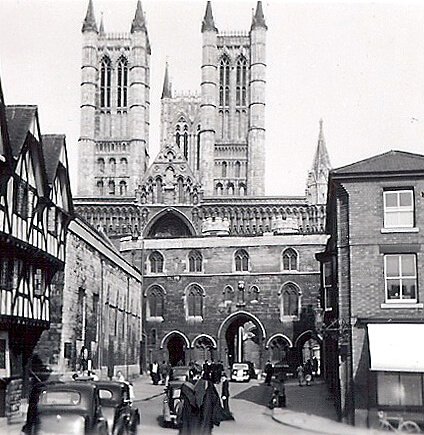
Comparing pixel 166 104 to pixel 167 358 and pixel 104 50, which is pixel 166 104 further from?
pixel 167 358

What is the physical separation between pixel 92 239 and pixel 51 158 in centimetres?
828

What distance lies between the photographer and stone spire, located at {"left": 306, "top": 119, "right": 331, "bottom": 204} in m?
89.2

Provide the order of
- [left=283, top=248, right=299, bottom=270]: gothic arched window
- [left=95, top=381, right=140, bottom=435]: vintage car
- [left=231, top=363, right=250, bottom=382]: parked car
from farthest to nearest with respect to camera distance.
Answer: [left=283, top=248, right=299, bottom=270]: gothic arched window → [left=231, top=363, right=250, bottom=382]: parked car → [left=95, top=381, right=140, bottom=435]: vintage car

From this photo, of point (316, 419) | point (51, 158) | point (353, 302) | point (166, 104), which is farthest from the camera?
point (166, 104)

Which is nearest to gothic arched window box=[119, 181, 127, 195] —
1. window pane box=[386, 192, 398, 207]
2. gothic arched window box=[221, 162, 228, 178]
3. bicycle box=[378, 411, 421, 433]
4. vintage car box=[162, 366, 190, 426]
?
gothic arched window box=[221, 162, 228, 178]

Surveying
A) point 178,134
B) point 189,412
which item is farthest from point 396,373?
point 178,134

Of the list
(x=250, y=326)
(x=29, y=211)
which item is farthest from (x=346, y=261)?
(x=250, y=326)

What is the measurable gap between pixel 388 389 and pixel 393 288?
255 cm

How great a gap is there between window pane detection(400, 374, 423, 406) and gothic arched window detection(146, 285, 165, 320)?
3485 centimetres

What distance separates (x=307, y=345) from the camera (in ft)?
Result: 228

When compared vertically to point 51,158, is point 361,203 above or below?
below

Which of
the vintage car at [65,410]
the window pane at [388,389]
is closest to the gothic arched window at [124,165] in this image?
the window pane at [388,389]

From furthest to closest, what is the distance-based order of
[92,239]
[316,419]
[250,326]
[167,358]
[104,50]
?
[104,50] < [250,326] < [167,358] < [92,239] < [316,419]

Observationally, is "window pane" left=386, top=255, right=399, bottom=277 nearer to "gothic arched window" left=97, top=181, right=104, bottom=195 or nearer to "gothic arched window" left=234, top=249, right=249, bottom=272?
"gothic arched window" left=234, top=249, right=249, bottom=272
